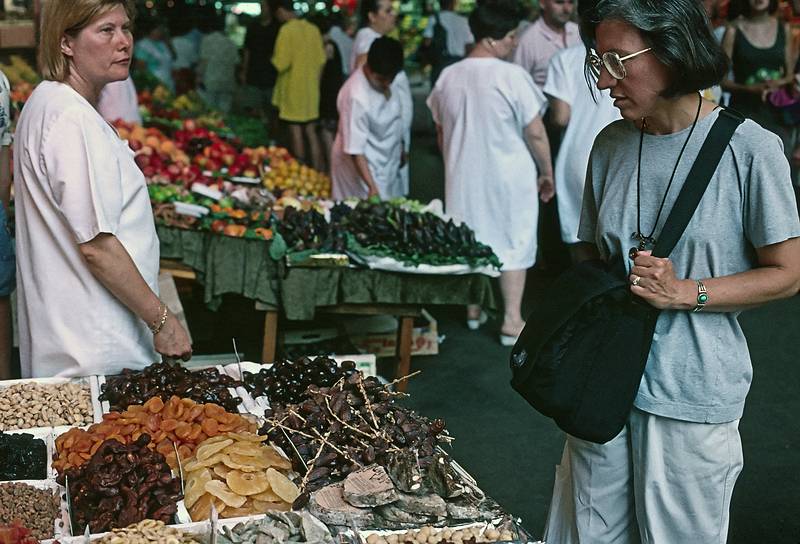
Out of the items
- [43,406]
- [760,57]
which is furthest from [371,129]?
[43,406]

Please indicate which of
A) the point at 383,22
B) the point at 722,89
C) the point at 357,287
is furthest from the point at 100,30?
the point at 722,89

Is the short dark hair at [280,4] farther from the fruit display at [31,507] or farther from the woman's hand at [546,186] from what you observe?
the fruit display at [31,507]

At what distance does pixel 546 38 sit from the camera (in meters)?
6.61

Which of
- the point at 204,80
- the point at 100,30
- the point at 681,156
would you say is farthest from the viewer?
the point at 204,80

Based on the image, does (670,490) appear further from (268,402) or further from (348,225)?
(348,225)

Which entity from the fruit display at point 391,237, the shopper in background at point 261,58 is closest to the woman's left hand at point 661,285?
the fruit display at point 391,237

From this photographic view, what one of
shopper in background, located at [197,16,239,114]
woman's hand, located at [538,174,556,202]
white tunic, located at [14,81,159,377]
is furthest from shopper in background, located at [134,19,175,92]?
white tunic, located at [14,81,159,377]

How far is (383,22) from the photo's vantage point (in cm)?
710

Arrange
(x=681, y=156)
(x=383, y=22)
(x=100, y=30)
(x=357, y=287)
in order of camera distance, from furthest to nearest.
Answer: (x=383, y=22)
(x=357, y=287)
(x=100, y=30)
(x=681, y=156)

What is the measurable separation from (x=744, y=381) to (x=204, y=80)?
10.0 metres

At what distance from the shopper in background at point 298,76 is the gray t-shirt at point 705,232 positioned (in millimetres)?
7659

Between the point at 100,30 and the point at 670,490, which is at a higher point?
the point at 100,30

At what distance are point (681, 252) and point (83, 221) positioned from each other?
1.56 m

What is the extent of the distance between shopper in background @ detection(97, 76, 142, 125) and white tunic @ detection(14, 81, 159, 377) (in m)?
4.09
